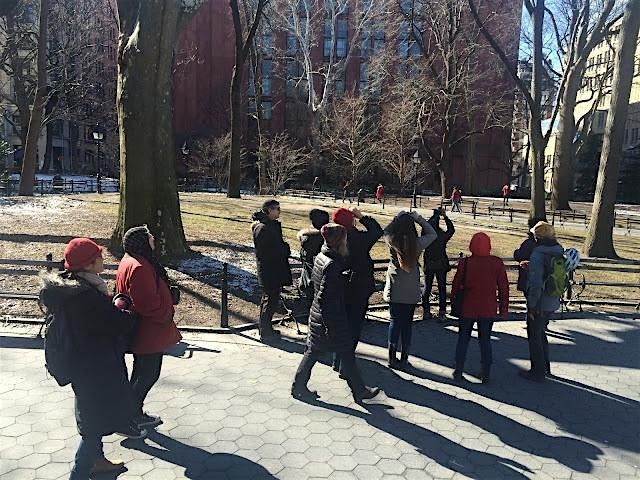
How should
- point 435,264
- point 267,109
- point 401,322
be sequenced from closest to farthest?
point 401,322, point 435,264, point 267,109

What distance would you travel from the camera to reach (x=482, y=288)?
5.41 metres

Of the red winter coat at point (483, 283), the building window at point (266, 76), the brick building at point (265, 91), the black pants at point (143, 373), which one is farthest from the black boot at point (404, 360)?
the building window at point (266, 76)

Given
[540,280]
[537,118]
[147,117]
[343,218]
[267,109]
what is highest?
[267,109]

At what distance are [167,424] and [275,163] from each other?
32.8 meters

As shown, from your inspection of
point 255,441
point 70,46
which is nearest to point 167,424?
point 255,441

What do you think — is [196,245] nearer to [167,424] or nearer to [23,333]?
[23,333]

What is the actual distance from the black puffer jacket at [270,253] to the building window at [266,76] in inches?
2027

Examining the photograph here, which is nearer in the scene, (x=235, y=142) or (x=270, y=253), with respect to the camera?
(x=270, y=253)

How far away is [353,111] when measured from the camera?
127 ft

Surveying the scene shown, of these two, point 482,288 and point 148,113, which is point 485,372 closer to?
point 482,288

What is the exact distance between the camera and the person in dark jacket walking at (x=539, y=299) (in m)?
5.49

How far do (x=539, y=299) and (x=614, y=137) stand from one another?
9.34m

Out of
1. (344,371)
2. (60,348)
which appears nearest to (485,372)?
(344,371)

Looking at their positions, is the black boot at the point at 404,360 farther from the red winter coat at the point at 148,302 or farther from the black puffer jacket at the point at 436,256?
the red winter coat at the point at 148,302
